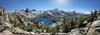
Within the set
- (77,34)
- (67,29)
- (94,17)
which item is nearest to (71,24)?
(67,29)

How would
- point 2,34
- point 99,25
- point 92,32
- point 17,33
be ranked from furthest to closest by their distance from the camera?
point 17,33, point 2,34, point 99,25, point 92,32

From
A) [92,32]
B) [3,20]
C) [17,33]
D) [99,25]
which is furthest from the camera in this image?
[3,20]

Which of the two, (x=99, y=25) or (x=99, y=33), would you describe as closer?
(x=99, y=33)

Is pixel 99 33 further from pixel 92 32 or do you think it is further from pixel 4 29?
pixel 4 29

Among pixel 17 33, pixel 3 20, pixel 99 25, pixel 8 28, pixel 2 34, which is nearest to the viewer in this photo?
pixel 99 25

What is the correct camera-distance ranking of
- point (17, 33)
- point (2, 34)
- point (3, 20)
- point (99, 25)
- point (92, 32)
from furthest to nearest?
1. point (3, 20)
2. point (17, 33)
3. point (2, 34)
4. point (99, 25)
5. point (92, 32)

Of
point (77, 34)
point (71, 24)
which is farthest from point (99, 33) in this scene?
point (71, 24)

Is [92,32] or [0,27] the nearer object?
[92,32]

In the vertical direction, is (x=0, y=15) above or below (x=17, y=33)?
above

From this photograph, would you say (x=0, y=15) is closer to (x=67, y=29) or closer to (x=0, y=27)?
(x=0, y=27)
